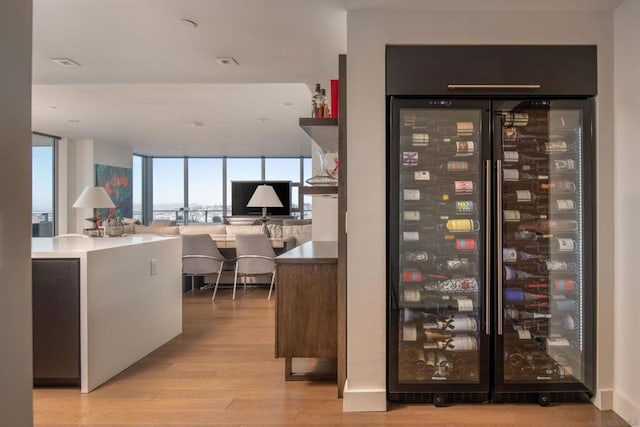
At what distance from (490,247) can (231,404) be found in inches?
68.8

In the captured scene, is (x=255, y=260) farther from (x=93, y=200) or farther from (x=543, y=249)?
(x=543, y=249)

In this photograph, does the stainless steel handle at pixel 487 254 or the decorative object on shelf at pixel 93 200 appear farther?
the decorative object on shelf at pixel 93 200

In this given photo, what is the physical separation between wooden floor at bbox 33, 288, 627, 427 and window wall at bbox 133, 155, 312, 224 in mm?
9190

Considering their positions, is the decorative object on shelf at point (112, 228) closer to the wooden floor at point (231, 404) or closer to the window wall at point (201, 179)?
the wooden floor at point (231, 404)

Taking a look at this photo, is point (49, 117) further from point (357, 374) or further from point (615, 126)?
point (615, 126)

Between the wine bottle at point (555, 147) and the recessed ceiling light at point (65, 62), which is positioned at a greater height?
the recessed ceiling light at point (65, 62)

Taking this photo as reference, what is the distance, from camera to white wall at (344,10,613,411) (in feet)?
8.45

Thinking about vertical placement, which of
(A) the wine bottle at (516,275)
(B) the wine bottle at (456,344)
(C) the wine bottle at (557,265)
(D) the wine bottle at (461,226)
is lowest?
(B) the wine bottle at (456,344)

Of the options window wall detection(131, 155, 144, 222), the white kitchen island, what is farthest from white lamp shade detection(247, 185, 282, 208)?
window wall detection(131, 155, 144, 222)

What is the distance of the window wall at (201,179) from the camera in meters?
12.5

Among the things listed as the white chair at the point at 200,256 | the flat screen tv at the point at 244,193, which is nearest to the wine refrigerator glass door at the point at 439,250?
the white chair at the point at 200,256

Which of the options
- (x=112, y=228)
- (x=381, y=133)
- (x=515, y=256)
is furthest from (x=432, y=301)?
(x=112, y=228)

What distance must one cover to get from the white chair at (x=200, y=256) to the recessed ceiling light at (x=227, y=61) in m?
2.85

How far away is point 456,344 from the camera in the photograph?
8.77 ft
